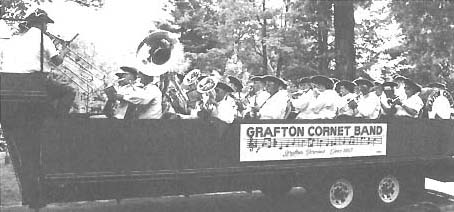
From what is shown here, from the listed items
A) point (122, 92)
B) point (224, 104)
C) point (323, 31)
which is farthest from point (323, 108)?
point (323, 31)

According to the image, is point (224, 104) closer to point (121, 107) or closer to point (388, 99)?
point (121, 107)

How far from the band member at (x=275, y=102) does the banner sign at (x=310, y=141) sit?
0.44 metres

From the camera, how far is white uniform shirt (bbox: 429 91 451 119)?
9.09 metres

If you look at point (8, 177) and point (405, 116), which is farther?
point (405, 116)

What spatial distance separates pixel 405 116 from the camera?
8570mm

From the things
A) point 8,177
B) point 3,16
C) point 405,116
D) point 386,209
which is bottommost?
point 386,209

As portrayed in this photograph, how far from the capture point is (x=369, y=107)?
846cm

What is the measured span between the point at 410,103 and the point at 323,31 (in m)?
11.5

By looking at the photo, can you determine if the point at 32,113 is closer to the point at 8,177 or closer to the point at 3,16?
the point at 8,177

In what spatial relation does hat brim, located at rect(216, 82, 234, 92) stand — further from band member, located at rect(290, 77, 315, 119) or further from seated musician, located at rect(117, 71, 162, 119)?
band member, located at rect(290, 77, 315, 119)

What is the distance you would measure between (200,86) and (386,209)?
3.45m

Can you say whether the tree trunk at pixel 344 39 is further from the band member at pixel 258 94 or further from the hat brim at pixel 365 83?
the band member at pixel 258 94

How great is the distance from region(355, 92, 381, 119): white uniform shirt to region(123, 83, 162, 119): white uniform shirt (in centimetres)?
322

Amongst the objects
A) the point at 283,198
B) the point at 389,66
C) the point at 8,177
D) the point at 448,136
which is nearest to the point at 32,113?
the point at 8,177
